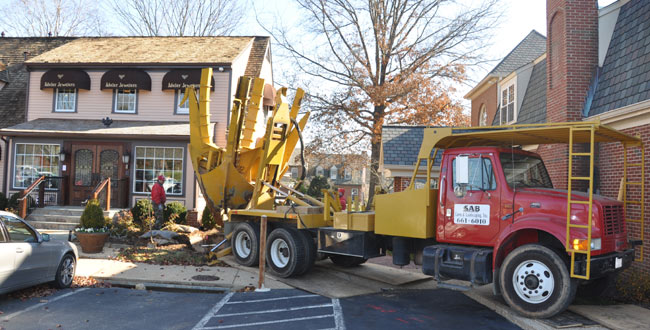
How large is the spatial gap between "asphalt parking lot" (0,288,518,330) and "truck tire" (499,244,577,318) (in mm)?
422

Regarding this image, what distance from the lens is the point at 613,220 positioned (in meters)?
7.04

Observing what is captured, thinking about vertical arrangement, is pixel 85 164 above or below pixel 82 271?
above

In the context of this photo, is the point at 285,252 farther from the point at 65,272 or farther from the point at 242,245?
the point at 65,272

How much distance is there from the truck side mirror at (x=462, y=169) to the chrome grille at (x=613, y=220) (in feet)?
6.39

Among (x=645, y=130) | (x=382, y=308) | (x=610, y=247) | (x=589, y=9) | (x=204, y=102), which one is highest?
(x=589, y=9)

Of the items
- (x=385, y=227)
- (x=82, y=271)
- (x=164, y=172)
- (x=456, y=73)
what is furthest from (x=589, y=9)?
(x=456, y=73)

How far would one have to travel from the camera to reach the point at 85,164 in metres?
18.3

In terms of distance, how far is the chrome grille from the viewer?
22.4 feet

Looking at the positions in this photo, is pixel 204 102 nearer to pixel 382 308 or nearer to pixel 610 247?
pixel 382 308

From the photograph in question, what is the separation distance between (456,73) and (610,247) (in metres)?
22.0

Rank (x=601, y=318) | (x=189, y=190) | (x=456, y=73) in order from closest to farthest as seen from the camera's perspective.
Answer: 1. (x=601, y=318)
2. (x=189, y=190)
3. (x=456, y=73)

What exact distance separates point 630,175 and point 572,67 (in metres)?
3.07

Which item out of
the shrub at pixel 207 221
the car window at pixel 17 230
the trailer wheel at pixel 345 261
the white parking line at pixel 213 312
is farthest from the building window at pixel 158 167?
the white parking line at pixel 213 312

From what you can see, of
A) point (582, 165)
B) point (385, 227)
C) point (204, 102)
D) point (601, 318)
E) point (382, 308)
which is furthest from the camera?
point (204, 102)
